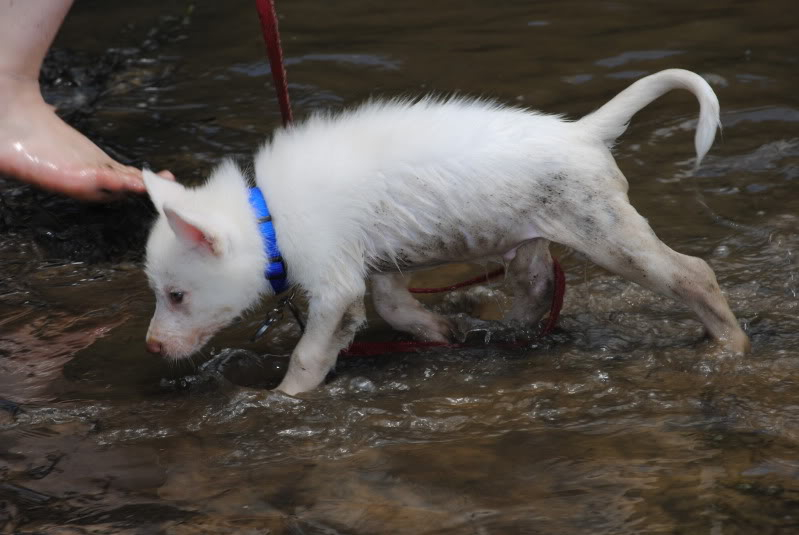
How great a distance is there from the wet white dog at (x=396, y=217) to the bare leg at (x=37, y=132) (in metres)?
1.07

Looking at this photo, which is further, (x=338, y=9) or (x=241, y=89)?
(x=338, y=9)

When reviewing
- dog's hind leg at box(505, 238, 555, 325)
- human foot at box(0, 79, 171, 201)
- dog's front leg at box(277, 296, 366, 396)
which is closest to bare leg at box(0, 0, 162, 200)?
human foot at box(0, 79, 171, 201)

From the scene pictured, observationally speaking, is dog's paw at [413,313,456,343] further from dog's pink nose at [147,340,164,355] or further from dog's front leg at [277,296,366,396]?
dog's pink nose at [147,340,164,355]

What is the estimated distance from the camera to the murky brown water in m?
2.72

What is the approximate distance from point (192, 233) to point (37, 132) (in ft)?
5.72

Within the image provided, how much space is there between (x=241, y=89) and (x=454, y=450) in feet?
14.1

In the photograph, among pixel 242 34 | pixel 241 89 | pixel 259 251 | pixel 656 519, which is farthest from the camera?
pixel 242 34

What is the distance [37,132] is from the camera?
15.4ft

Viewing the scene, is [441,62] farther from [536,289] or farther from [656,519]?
[656,519]

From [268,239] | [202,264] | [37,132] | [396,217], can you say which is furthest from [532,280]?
[37,132]

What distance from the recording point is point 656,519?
2508mm

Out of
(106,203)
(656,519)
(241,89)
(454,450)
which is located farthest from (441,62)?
(656,519)

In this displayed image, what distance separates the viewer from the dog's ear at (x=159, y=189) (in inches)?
142

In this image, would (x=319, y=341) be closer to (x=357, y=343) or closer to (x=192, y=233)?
(x=357, y=343)
